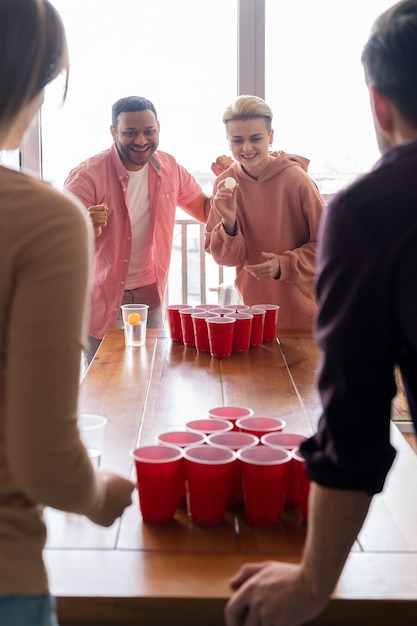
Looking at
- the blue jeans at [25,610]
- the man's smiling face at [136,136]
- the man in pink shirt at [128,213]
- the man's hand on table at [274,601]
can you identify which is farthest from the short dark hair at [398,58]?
the man's smiling face at [136,136]

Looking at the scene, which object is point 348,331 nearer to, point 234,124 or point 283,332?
point 283,332

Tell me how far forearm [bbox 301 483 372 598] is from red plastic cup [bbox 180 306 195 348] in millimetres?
1466

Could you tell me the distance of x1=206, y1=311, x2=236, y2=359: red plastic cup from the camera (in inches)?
85.8

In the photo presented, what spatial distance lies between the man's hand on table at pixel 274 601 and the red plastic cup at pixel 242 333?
4.25 ft

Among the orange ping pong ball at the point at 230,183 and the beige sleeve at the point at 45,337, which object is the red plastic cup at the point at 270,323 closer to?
the orange ping pong ball at the point at 230,183

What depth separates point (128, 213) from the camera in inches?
124

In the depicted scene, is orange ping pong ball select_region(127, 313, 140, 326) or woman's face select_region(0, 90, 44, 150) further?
orange ping pong ball select_region(127, 313, 140, 326)

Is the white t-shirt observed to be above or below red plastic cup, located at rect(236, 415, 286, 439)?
above

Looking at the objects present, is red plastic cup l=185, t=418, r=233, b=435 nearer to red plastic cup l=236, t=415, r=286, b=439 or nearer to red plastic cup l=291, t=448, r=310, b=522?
red plastic cup l=236, t=415, r=286, b=439

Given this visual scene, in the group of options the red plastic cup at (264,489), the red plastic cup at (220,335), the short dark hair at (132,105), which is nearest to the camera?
the red plastic cup at (264,489)

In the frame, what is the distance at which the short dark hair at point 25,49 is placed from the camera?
0.81 meters

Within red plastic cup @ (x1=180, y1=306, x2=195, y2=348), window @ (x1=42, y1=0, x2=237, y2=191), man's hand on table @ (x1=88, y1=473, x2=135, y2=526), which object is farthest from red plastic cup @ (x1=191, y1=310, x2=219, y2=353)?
window @ (x1=42, y1=0, x2=237, y2=191)

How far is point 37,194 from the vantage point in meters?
0.80

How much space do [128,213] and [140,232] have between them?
4.3 inches
